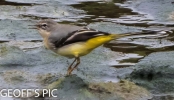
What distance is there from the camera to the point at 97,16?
12.1 meters

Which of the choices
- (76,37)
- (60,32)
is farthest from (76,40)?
(60,32)

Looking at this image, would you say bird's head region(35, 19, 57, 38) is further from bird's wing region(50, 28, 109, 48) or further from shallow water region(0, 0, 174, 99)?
shallow water region(0, 0, 174, 99)

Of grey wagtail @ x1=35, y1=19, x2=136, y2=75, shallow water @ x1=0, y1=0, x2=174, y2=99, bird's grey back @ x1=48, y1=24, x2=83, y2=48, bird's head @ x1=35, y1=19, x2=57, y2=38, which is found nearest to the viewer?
grey wagtail @ x1=35, y1=19, x2=136, y2=75

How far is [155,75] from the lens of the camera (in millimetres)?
7953

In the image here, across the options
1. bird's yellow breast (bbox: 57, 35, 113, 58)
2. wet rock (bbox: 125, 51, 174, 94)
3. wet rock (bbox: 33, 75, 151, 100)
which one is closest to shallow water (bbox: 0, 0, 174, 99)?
wet rock (bbox: 125, 51, 174, 94)

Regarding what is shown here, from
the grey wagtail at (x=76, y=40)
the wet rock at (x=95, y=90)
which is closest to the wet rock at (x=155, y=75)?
the wet rock at (x=95, y=90)

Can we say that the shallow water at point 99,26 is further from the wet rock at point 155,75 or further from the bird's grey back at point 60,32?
the bird's grey back at point 60,32

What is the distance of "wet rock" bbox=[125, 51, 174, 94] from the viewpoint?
773cm

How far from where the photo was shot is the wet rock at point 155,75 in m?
7.73

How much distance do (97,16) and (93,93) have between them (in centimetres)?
486

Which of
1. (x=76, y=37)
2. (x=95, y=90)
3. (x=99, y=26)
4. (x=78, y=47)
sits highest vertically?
(x=76, y=37)

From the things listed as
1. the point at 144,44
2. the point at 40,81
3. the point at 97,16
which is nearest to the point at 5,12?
the point at 97,16

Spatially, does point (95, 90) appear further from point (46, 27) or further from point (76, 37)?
point (46, 27)

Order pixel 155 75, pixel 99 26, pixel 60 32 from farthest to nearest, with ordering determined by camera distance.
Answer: pixel 99 26 < pixel 155 75 < pixel 60 32
